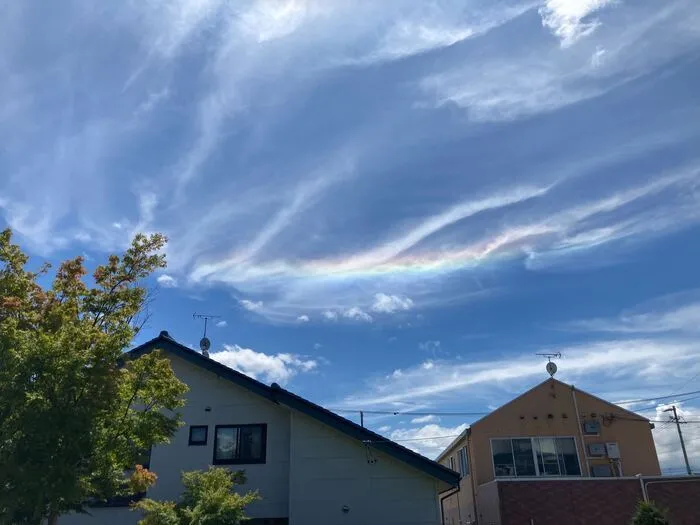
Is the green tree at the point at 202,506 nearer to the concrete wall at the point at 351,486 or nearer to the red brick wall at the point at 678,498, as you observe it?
the concrete wall at the point at 351,486

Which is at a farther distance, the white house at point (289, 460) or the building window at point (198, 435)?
the building window at point (198, 435)

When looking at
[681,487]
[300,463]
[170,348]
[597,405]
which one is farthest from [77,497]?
[597,405]

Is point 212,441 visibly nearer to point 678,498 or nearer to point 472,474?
point 472,474

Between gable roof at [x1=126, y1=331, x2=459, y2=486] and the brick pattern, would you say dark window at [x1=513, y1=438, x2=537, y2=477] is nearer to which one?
the brick pattern

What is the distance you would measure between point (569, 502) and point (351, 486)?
28.9ft

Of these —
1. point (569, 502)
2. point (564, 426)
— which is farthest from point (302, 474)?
point (564, 426)

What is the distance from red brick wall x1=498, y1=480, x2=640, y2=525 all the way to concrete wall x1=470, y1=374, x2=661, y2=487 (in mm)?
4778

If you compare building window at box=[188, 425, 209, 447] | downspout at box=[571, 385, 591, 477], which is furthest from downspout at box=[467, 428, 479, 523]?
building window at box=[188, 425, 209, 447]

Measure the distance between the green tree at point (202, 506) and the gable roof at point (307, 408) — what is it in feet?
9.66

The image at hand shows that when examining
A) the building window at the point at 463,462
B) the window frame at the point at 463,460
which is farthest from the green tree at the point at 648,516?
the building window at the point at 463,462

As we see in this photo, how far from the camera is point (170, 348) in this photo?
58.3ft

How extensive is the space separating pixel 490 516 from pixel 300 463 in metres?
9.67

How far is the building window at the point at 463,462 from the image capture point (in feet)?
87.4

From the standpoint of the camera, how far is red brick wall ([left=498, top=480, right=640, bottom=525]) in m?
19.6
